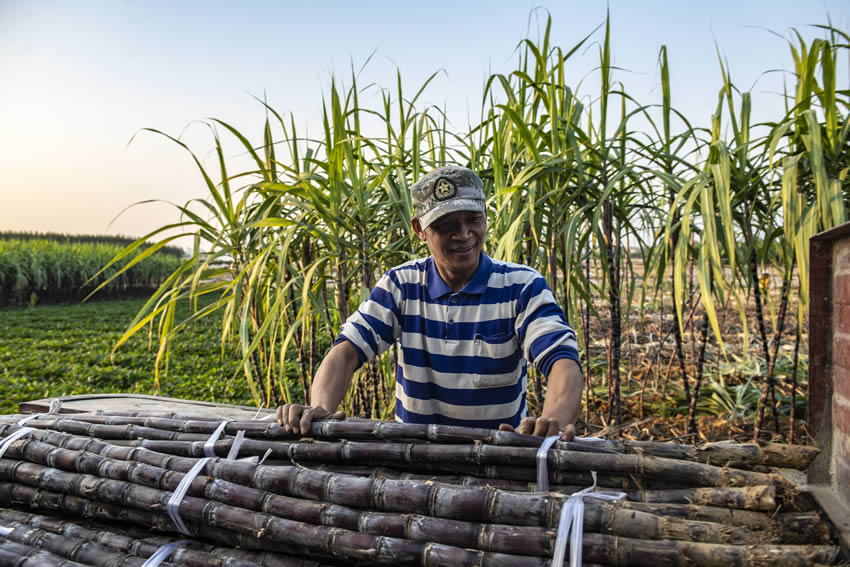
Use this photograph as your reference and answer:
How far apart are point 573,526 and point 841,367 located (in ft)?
2.25

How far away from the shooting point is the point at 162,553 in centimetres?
98

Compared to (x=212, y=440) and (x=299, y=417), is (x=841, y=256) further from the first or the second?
(x=212, y=440)

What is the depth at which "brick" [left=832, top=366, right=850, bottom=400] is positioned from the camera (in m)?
0.99

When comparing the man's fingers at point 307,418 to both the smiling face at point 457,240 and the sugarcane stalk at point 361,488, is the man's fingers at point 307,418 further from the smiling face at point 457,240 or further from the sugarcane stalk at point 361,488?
the smiling face at point 457,240

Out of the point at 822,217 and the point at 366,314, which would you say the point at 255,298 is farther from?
the point at 822,217

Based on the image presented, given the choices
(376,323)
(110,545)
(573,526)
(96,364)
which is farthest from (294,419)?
(96,364)

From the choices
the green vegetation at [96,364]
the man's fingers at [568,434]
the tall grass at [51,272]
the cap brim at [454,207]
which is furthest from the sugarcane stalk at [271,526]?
the tall grass at [51,272]

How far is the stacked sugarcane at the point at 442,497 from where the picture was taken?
788 mm

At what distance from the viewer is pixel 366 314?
65.7 inches

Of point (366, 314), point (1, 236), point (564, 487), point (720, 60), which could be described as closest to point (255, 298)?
point (366, 314)

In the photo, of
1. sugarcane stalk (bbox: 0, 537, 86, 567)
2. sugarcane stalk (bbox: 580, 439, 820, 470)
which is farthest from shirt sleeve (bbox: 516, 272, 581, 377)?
sugarcane stalk (bbox: 0, 537, 86, 567)

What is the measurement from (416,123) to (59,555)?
80.9 inches

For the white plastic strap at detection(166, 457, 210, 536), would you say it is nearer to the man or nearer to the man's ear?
the man

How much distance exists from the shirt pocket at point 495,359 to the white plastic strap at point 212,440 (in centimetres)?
76
